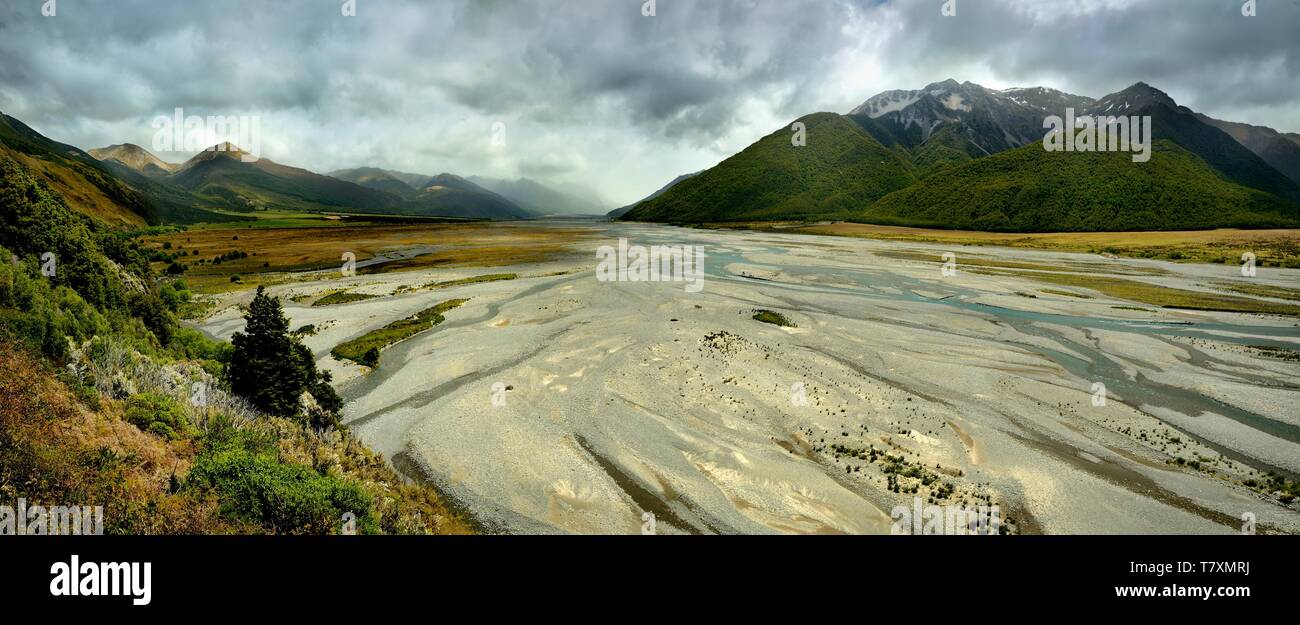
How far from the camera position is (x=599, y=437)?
23.1m

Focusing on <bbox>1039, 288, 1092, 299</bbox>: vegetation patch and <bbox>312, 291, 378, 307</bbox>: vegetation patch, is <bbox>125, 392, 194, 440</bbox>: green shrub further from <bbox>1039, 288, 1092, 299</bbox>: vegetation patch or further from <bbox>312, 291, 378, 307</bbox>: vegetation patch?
<bbox>1039, 288, 1092, 299</bbox>: vegetation patch

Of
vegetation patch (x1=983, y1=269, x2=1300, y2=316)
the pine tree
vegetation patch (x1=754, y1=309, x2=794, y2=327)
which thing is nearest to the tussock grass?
the pine tree

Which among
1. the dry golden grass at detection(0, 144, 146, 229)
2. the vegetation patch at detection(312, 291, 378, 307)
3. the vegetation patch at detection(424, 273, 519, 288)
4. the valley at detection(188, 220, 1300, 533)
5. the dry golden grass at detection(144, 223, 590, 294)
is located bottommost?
the valley at detection(188, 220, 1300, 533)

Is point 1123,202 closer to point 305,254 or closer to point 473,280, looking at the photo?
point 473,280

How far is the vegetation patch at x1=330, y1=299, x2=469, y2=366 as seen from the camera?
3391cm

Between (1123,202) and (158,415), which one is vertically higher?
(1123,202)

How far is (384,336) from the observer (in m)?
38.8

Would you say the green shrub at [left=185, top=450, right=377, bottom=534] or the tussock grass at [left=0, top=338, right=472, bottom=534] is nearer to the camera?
the tussock grass at [left=0, top=338, right=472, bottom=534]

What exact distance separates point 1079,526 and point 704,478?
1318 centimetres

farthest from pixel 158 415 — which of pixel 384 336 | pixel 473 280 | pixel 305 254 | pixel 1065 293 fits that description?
pixel 305 254
